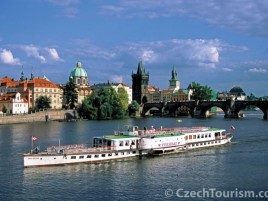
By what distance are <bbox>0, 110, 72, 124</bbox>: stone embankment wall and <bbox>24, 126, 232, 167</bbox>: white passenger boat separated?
223 ft

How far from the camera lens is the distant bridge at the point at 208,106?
499ft

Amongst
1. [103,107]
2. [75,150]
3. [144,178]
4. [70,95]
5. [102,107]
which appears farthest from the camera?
[70,95]

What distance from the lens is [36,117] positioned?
131 m

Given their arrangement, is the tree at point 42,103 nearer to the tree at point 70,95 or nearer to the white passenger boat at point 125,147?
the tree at point 70,95

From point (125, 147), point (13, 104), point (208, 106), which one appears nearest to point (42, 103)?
point (13, 104)

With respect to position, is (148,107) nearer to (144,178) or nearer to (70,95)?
(70,95)

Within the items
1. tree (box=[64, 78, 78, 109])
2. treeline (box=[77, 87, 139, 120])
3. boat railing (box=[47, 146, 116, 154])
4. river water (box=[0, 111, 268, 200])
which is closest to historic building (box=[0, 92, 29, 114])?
tree (box=[64, 78, 78, 109])

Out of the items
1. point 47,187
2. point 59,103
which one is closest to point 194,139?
point 47,187

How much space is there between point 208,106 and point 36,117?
67919mm

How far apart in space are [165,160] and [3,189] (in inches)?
810

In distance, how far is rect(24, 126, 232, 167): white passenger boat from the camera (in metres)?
48.8

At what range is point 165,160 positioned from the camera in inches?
2098

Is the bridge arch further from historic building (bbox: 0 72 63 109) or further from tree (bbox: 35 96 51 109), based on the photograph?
tree (bbox: 35 96 51 109)

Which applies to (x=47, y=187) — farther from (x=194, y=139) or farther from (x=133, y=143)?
(x=194, y=139)
